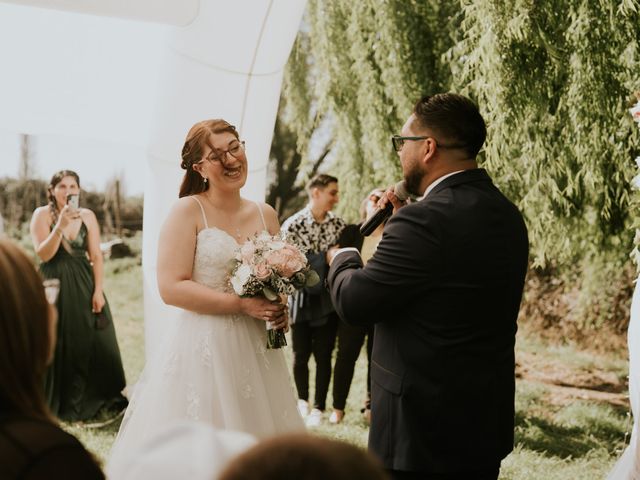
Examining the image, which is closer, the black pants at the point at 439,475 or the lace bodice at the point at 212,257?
the black pants at the point at 439,475

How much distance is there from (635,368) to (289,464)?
2.83m

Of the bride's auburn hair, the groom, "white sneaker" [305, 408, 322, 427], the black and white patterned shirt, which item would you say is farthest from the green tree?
the groom

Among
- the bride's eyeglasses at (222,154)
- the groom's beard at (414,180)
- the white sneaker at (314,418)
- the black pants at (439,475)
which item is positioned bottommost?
the white sneaker at (314,418)

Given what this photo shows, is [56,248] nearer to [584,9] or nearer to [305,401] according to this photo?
[305,401]

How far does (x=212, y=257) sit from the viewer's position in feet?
10.4

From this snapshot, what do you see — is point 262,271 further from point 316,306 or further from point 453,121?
point 316,306

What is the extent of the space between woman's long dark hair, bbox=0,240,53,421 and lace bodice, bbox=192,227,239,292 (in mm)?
1715

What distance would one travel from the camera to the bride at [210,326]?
10.3 ft

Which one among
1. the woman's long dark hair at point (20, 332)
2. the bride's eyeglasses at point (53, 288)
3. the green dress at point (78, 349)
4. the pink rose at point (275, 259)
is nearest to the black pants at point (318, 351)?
the green dress at point (78, 349)

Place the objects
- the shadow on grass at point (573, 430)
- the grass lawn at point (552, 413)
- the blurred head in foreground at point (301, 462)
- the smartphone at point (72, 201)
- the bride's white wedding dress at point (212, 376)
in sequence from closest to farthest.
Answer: the blurred head in foreground at point (301, 462)
the bride's white wedding dress at point (212, 376)
the grass lawn at point (552, 413)
the shadow on grass at point (573, 430)
the smartphone at point (72, 201)

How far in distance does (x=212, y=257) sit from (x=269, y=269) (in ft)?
0.87

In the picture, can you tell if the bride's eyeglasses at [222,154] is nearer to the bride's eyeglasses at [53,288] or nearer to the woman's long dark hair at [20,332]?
the woman's long dark hair at [20,332]

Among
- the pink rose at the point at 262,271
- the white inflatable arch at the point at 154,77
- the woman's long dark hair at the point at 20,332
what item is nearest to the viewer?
the woman's long dark hair at the point at 20,332

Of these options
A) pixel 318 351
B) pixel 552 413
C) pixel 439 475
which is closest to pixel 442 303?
pixel 439 475
